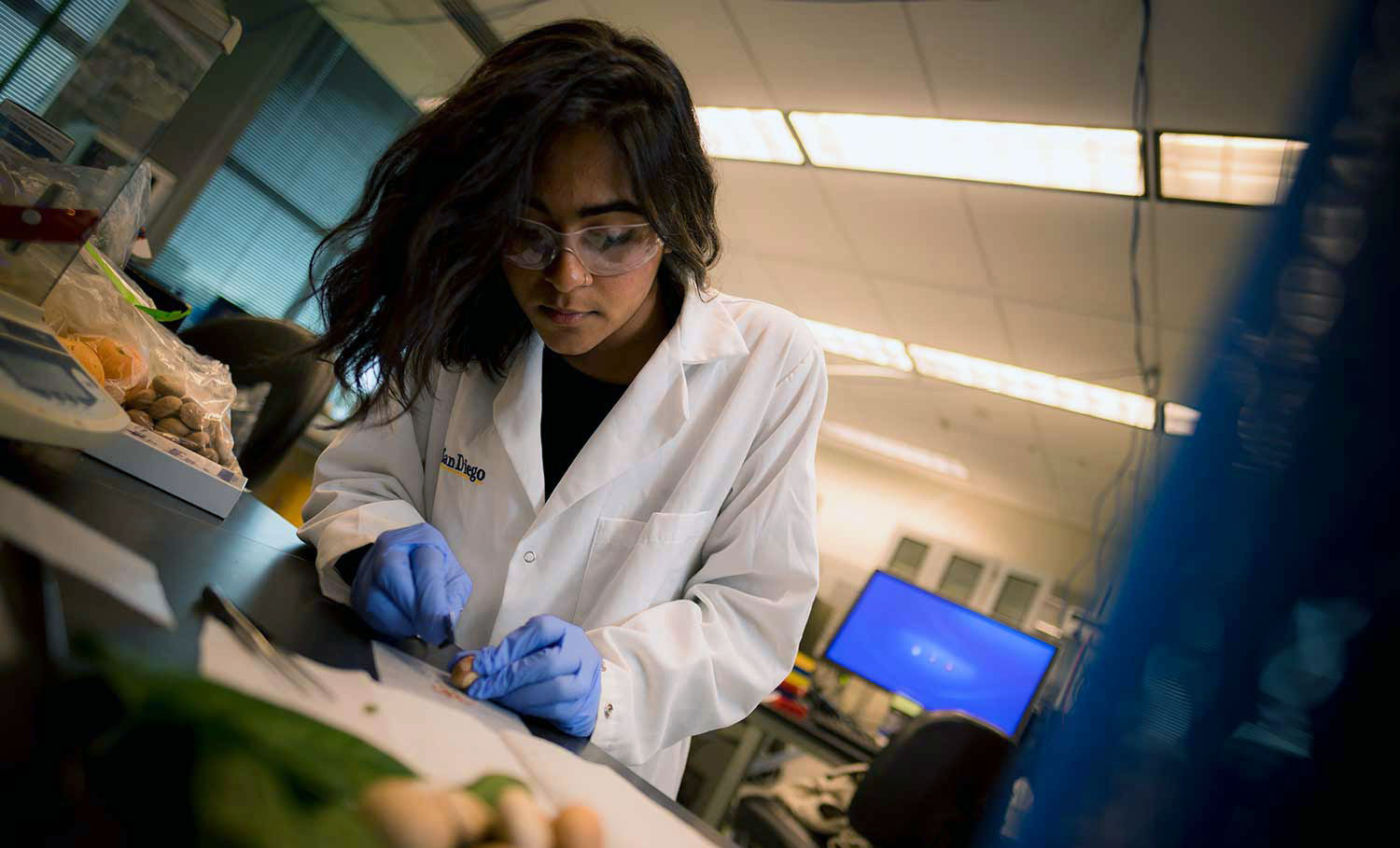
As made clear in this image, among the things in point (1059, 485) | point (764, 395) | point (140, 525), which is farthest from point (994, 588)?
point (140, 525)

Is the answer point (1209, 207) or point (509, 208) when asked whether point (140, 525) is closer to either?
point (509, 208)

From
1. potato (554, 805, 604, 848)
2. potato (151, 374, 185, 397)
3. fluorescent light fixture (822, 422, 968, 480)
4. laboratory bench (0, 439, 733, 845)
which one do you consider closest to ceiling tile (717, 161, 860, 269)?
potato (151, 374, 185, 397)

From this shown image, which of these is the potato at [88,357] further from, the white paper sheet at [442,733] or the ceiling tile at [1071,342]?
the ceiling tile at [1071,342]

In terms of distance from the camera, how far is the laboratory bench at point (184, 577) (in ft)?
1.26

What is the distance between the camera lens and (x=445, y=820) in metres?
0.28

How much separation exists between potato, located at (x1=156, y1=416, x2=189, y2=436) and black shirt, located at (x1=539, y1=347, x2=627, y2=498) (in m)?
0.49

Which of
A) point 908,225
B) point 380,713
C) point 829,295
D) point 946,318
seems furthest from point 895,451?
point 380,713

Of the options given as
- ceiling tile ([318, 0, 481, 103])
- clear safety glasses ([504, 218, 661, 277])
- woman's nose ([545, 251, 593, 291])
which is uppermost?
ceiling tile ([318, 0, 481, 103])

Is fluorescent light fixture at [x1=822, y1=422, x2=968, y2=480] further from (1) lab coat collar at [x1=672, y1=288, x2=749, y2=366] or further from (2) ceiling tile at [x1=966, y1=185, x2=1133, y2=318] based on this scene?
(1) lab coat collar at [x1=672, y1=288, x2=749, y2=366]

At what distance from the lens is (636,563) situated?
3.20 feet

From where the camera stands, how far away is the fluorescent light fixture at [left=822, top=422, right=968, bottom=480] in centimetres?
718

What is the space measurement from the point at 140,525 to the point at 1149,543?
2.42ft

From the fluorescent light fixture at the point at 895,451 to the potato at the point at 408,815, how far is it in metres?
7.12

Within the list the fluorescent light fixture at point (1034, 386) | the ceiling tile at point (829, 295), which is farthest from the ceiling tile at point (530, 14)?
the fluorescent light fixture at point (1034, 386)
